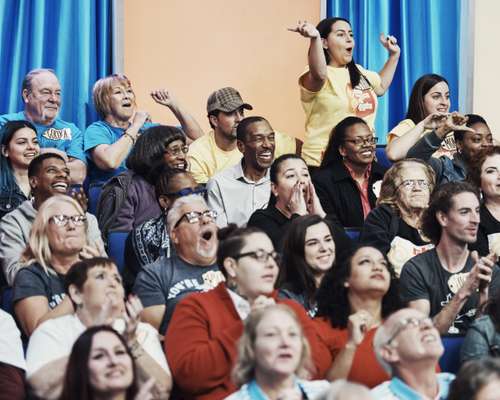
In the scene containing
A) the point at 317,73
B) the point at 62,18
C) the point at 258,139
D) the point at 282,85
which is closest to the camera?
the point at 258,139

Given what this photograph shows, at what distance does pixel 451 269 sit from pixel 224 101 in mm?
1743

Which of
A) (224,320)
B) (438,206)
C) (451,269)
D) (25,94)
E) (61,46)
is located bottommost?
(224,320)

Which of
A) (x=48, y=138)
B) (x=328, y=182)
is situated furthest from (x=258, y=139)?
(x=48, y=138)

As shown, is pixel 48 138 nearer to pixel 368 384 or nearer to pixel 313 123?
pixel 313 123

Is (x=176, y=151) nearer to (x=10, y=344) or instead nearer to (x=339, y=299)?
(x=339, y=299)

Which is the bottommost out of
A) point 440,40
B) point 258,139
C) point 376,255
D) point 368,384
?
point 368,384

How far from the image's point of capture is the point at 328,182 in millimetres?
5234

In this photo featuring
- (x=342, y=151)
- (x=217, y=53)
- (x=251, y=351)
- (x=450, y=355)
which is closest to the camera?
(x=251, y=351)

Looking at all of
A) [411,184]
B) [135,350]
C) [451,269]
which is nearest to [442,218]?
[451,269]

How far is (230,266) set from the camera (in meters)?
3.78

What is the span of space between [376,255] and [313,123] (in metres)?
1.92

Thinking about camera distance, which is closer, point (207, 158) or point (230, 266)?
point (230, 266)

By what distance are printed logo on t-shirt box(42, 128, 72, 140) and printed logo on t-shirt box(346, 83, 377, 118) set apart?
51.8 inches

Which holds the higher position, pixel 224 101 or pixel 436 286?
pixel 224 101
